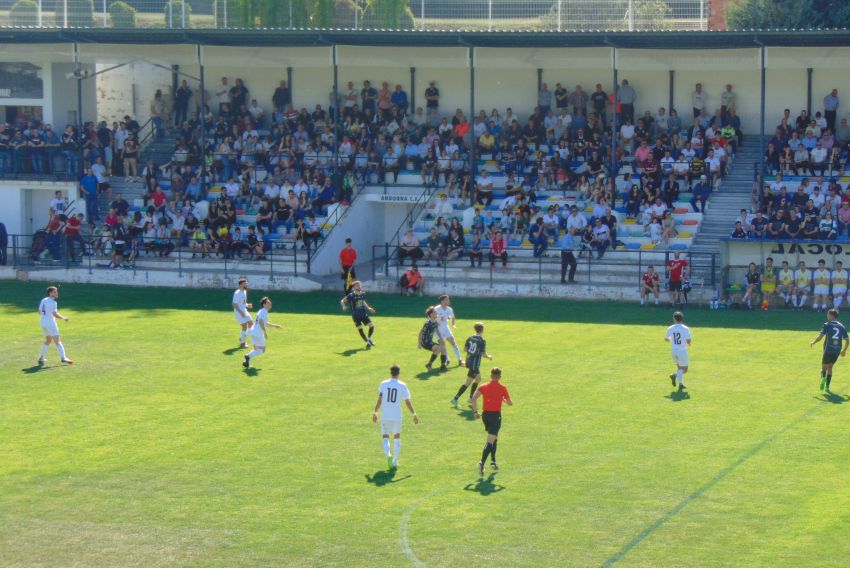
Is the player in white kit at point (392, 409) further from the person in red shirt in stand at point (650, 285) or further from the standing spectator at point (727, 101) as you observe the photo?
the standing spectator at point (727, 101)

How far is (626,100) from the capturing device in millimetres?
44344

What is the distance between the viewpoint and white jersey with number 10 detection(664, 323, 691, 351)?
83.2 ft

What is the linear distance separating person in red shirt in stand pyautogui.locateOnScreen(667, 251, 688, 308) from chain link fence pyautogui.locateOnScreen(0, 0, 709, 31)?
33.9 ft

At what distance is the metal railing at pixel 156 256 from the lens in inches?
1578

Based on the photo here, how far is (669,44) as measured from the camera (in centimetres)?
4056

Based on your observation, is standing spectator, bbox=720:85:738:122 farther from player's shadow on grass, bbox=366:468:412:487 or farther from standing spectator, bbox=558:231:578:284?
player's shadow on grass, bbox=366:468:412:487

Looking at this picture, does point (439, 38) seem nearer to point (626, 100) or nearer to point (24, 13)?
point (626, 100)

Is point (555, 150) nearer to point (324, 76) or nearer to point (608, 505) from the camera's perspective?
point (324, 76)

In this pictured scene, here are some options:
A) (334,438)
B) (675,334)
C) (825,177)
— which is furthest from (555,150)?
(334,438)

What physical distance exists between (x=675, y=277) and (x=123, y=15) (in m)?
21.7

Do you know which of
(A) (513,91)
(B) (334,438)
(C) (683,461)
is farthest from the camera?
(A) (513,91)

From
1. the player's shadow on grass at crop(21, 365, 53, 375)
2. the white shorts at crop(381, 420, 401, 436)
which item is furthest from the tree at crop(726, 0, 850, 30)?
the white shorts at crop(381, 420, 401, 436)

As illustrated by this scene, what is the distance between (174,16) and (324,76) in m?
5.39

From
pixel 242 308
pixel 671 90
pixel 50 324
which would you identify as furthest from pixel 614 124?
pixel 50 324
